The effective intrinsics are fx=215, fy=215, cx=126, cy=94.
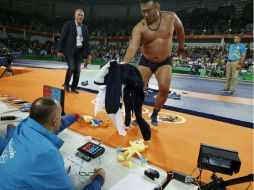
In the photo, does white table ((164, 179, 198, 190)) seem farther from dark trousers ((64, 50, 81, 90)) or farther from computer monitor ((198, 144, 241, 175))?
dark trousers ((64, 50, 81, 90))

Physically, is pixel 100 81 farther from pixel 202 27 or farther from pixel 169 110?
pixel 202 27

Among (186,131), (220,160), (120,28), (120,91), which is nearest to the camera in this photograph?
(220,160)

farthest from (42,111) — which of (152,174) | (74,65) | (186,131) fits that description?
(74,65)

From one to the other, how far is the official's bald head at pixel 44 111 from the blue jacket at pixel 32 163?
62 millimetres

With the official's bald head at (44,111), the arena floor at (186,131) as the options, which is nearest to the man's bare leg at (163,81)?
the arena floor at (186,131)

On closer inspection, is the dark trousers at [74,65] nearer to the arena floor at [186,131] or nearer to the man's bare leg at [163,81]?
the arena floor at [186,131]

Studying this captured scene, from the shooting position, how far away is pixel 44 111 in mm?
1139

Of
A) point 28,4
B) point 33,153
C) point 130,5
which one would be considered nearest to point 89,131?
point 33,153

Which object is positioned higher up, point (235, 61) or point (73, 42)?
point (73, 42)

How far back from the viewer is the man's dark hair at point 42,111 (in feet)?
3.72

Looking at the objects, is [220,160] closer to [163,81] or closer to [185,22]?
[163,81]

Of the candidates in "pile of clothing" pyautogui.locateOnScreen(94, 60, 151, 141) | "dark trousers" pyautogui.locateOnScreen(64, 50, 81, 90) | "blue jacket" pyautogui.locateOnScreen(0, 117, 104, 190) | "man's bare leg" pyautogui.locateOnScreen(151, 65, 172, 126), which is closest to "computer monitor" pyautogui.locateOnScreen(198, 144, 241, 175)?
"pile of clothing" pyautogui.locateOnScreen(94, 60, 151, 141)

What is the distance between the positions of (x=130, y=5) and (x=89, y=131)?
23.0 m

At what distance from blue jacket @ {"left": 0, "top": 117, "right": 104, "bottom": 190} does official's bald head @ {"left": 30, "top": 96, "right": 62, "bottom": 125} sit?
0.20ft
